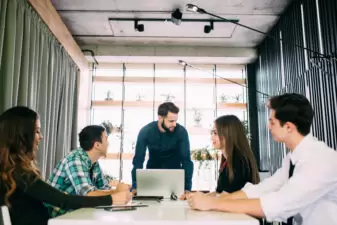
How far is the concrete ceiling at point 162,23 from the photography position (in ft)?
14.4

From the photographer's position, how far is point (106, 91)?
6.30m

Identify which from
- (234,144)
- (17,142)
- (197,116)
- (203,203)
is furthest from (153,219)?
(197,116)

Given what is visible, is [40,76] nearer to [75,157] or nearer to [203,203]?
[75,157]

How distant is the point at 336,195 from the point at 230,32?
435 centimetres

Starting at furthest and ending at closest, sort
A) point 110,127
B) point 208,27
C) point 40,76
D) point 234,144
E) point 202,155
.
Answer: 1. point 110,127
2. point 202,155
3. point 208,27
4. point 40,76
5. point 234,144

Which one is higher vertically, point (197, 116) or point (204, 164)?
point (197, 116)

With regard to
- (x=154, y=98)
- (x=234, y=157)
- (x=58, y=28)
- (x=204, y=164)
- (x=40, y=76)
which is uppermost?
(x=58, y=28)

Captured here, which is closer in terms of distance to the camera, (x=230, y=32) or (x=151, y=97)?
(x=230, y=32)

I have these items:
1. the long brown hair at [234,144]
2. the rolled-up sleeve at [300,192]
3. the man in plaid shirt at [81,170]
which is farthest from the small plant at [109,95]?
the rolled-up sleeve at [300,192]

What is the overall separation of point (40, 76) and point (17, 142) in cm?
249

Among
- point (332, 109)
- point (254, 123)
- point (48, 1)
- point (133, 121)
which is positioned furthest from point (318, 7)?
point (133, 121)

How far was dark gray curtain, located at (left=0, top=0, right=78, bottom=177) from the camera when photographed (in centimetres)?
291

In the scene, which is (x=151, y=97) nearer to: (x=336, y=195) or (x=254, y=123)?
(x=254, y=123)

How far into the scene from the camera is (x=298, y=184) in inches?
44.2
